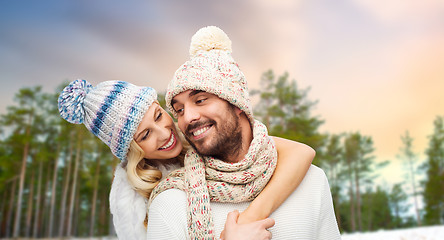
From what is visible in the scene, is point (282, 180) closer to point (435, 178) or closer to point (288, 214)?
point (288, 214)

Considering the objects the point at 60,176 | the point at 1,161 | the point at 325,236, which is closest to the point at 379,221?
the point at 60,176

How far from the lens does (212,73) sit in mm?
2322

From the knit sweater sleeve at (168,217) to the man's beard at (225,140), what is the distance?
1.15ft

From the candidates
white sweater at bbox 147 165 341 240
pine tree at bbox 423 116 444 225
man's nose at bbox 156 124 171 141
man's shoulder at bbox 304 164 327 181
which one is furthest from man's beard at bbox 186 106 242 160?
pine tree at bbox 423 116 444 225

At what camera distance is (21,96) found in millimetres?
23688

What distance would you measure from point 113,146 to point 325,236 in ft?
5.64

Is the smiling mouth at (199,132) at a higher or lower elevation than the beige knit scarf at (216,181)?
higher

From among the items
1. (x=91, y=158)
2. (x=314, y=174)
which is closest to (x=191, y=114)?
(x=314, y=174)

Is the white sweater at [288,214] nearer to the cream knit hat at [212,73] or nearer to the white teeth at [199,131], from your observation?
the white teeth at [199,131]

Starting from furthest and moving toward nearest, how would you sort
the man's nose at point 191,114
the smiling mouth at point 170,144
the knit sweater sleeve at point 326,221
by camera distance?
the smiling mouth at point 170,144 → the knit sweater sleeve at point 326,221 → the man's nose at point 191,114

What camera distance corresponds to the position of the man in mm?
2104

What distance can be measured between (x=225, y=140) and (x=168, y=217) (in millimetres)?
646

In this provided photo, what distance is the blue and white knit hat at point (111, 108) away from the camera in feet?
7.94

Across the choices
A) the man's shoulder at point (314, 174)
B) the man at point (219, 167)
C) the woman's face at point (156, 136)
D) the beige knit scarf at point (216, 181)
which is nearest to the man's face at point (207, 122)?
the man at point (219, 167)
